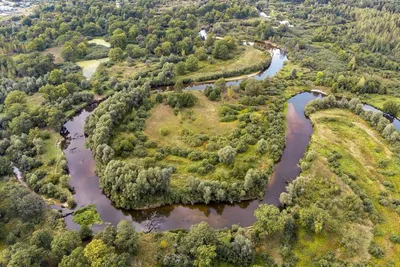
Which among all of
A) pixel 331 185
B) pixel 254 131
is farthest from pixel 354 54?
pixel 331 185

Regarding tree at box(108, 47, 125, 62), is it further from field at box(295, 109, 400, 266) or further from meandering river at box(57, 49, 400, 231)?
field at box(295, 109, 400, 266)

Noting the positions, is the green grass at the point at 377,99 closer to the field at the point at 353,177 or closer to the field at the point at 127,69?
the field at the point at 353,177

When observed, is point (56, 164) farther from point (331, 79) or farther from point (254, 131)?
point (331, 79)

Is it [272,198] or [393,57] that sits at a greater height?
[393,57]

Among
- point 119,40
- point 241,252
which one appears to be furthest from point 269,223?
point 119,40

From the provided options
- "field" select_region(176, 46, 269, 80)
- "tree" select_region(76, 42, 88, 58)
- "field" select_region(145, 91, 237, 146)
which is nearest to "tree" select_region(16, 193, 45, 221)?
"field" select_region(145, 91, 237, 146)

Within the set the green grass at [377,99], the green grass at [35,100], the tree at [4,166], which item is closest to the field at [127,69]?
the green grass at [35,100]
